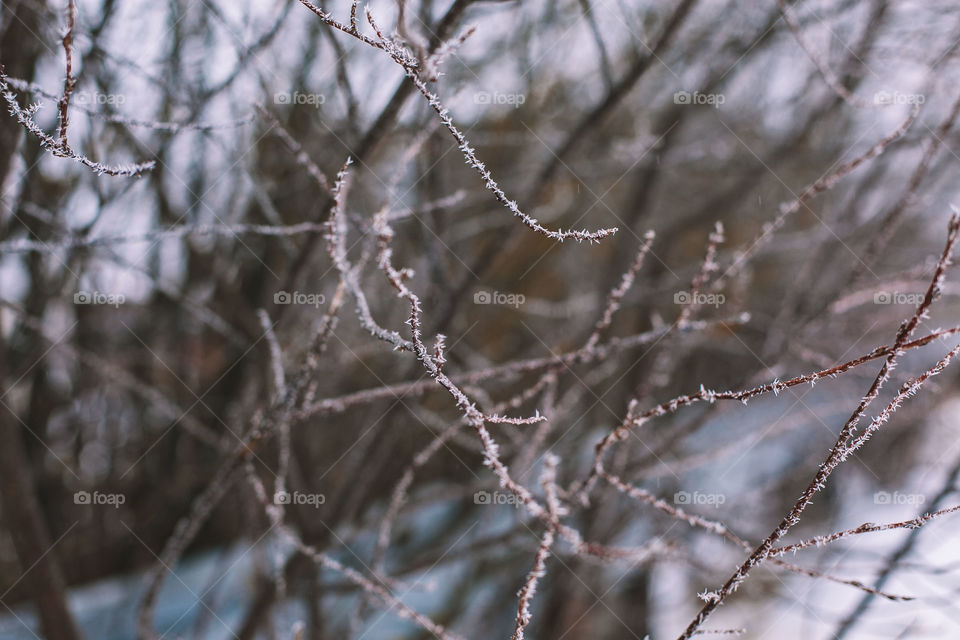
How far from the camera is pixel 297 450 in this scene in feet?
7.91

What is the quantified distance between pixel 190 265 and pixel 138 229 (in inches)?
24.3

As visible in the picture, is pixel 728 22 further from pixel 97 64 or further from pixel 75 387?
pixel 75 387

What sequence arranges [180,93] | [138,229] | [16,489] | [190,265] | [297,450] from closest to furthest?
[16,489], [180,93], [297,450], [138,229], [190,265]

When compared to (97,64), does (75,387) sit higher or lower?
lower

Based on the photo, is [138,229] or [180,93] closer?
[180,93]

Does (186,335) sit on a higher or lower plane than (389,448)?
higher

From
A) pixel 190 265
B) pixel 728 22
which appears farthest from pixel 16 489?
pixel 728 22

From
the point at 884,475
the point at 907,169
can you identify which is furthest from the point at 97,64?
the point at 884,475

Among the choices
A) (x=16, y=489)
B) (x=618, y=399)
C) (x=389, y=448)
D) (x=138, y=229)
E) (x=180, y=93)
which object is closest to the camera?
(x=16, y=489)

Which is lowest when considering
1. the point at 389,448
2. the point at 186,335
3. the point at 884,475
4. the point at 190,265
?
the point at 389,448

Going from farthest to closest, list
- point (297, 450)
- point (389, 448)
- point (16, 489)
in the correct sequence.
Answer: point (297, 450)
point (389, 448)
point (16, 489)

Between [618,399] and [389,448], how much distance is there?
1264 mm

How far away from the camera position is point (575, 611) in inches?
119

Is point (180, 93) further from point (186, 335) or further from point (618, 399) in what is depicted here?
point (618, 399)
